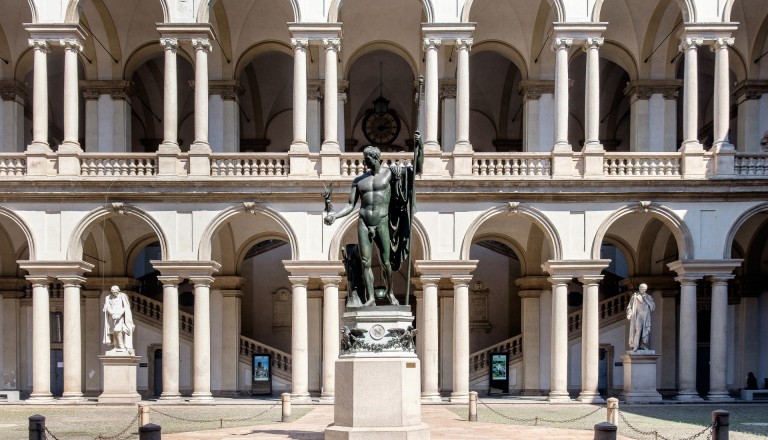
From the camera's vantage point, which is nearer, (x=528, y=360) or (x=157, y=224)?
(x=157, y=224)

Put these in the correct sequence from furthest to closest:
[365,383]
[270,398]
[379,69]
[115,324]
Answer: [379,69], [270,398], [115,324], [365,383]

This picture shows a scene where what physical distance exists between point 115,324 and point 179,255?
2653 millimetres

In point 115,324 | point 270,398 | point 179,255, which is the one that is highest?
point 179,255

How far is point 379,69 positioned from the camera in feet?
126

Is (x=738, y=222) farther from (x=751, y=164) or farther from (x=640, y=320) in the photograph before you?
(x=640, y=320)

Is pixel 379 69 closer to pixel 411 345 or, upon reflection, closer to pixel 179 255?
pixel 179 255

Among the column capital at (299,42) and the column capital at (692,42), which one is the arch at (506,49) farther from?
the column capital at (299,42)

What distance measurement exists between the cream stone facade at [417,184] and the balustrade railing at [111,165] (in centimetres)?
9

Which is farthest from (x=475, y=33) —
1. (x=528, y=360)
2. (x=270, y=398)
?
(x=270, y=398)

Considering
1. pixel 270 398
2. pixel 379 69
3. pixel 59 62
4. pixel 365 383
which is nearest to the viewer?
pixel 365 383

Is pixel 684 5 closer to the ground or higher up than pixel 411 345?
higher up

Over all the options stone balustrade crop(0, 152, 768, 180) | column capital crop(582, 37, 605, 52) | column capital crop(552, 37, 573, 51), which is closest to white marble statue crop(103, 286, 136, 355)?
stone balustrade crop(0, 152, 768, 180)

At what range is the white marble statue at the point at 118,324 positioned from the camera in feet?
92.6

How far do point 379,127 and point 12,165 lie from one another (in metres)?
14.9
